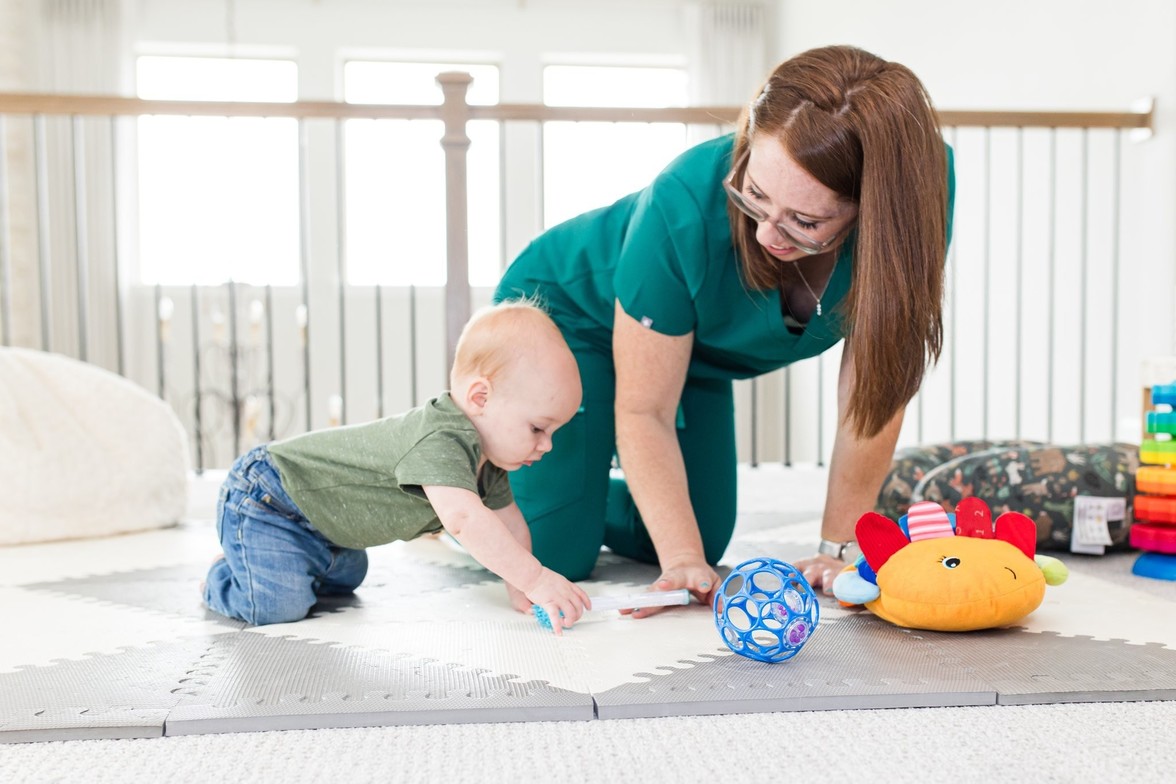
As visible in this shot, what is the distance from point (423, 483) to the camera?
3.38 ft

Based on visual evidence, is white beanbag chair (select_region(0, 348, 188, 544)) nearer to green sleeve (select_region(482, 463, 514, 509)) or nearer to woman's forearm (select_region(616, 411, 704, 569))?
green sleeve (select_region(482, 463, 514, 509))

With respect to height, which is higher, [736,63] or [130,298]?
[736,63]

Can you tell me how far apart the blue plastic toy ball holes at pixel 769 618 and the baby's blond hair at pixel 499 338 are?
325 millimetres

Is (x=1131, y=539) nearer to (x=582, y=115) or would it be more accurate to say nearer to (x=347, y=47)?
(x=582, y=115)

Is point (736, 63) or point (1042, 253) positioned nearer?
point (1042, 253)

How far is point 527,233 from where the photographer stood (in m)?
5.17

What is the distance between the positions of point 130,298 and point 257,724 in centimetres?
462

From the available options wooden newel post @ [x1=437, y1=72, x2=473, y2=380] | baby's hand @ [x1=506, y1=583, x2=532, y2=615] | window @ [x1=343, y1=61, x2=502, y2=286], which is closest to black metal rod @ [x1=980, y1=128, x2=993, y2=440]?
wooden newel post @ [x1=437, y1=72, x2=473, y2=380]

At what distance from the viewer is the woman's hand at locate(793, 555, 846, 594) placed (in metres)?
1.21

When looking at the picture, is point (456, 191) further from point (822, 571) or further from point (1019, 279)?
point (1019, 279)

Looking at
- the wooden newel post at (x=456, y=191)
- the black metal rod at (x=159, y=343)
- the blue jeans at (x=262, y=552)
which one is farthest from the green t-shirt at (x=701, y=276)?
the black metal rod at (x=159, y=343)

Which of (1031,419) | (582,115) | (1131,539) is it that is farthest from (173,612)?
(1031,419)

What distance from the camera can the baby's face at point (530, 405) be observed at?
106 cm

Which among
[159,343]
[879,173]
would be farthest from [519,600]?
[159,343]
